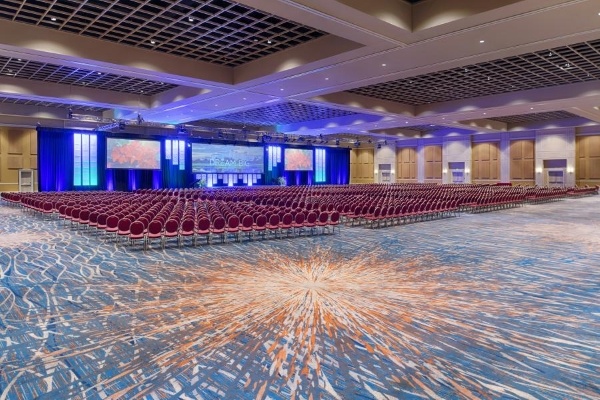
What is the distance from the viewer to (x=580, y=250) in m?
8.42

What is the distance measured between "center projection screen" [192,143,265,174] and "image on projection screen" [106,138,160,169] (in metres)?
3.20

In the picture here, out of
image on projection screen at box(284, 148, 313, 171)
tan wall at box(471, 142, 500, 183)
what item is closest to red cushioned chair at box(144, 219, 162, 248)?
image on projection screen at box(284, 148, 313, 171)

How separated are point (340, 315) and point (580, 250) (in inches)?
257

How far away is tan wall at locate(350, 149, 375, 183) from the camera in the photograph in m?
46.3

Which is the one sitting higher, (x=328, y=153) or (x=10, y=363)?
(x=328, y=153)

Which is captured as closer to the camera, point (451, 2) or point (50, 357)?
point (50, 357)

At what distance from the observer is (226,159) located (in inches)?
1384

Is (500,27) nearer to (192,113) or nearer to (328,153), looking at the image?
(192,113)

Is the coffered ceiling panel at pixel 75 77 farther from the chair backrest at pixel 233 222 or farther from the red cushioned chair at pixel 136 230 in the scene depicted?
the chair backrest at pixel 233 222

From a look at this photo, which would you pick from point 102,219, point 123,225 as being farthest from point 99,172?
point 123,225

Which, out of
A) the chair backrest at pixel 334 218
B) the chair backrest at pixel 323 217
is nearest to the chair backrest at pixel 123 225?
the chair backrest at pixel 323 217

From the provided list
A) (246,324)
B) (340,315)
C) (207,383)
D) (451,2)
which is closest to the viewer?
(207,383)

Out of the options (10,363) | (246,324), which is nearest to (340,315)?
(246,324)

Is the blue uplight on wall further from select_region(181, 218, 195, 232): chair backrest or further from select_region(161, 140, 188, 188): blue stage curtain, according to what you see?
select_region(181, 218, 195, 232): chair backrest
